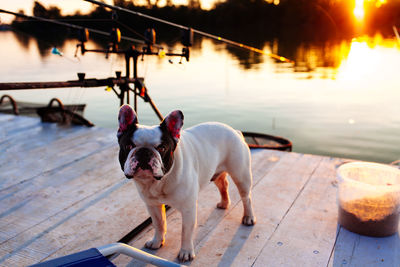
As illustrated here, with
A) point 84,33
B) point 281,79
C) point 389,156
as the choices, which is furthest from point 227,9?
point 84,33

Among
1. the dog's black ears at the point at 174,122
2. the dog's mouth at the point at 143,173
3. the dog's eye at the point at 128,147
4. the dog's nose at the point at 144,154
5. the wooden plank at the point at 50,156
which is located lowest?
the wooden plank at the point at 50,156

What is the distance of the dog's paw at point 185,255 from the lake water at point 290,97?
3.46 metres

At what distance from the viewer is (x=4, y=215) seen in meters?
3.40

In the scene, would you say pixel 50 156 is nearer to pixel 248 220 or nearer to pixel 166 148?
pixel 248 220

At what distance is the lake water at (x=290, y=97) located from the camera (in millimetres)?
10391

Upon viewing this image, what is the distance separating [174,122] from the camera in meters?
2.20

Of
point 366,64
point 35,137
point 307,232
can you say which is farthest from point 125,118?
point 366,64

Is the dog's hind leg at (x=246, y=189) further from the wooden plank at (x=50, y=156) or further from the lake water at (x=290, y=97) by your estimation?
the lake water at (x=290, y=97)

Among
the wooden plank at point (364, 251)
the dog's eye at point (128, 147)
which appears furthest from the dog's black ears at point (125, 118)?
the wooden plank at point (364, 251)

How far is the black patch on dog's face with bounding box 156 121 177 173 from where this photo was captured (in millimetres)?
2125

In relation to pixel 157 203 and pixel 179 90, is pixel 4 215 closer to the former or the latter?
pixel 157 203

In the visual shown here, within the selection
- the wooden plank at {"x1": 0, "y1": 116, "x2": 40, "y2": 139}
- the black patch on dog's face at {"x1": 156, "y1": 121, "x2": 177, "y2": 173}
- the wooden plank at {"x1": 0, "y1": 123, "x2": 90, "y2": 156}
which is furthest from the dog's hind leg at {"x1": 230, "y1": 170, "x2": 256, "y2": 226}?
Result: the wooden plank at {"x1": 0, "y1": 116, "x2": 40, "y2": 139}

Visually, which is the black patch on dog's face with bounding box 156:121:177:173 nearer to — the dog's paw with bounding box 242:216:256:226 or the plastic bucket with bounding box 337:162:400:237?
the dog's paw with bounding box 242:216:256:226

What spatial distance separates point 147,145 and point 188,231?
2.93ft
